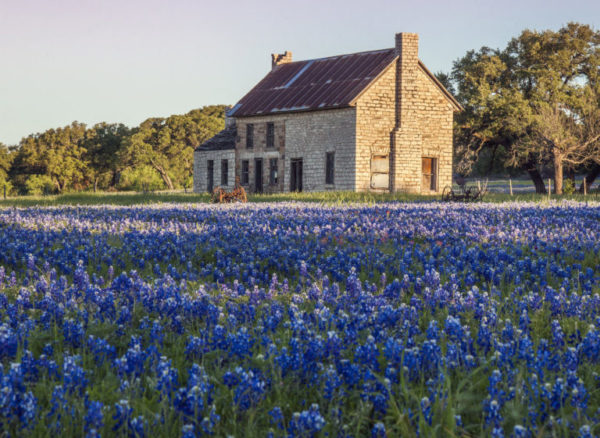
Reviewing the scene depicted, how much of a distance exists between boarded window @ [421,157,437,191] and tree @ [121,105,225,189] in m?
40.4

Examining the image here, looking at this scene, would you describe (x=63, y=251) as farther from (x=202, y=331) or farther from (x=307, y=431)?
(x=307, y=431)

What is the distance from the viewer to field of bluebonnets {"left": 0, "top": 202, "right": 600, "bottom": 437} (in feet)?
8.95

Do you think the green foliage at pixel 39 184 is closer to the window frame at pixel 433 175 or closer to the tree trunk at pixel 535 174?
the window frame at pixel 433 175

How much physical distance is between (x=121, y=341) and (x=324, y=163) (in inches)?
1271

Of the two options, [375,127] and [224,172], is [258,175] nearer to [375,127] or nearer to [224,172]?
[224,172]

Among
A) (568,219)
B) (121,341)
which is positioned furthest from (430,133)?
(121,341)

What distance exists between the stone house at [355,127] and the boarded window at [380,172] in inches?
2.1

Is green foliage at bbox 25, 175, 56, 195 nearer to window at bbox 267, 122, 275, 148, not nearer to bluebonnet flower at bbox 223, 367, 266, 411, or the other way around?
window at bbox 267, 122, 275, 148

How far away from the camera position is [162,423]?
2.83 meters

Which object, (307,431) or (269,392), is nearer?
(307,431)

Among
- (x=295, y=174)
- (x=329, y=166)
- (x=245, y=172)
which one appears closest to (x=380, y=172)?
(x=329, y=166)

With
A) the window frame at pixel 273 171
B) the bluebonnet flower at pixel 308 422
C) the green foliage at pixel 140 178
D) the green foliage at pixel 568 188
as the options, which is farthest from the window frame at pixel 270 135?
the bluebonnet flower at pixel 308 422

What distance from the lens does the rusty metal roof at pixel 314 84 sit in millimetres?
35500

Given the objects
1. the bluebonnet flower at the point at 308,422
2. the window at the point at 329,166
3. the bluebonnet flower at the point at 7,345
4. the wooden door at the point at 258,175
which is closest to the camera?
the bluebonnet flower at the point at 308,422
